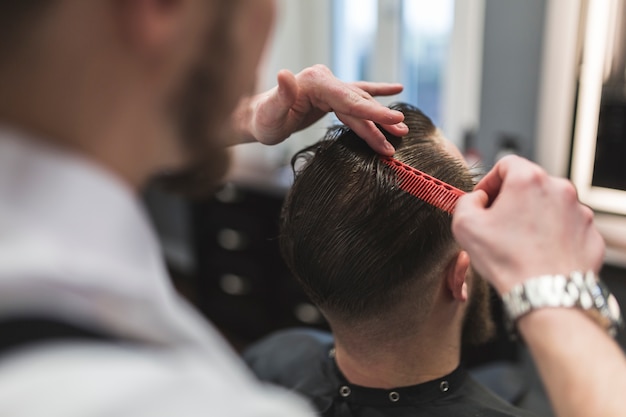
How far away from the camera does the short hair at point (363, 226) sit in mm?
934

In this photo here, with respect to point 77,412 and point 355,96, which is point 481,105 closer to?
point 355,96

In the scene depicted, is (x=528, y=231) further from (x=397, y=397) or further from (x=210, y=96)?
(x=397, y=397)

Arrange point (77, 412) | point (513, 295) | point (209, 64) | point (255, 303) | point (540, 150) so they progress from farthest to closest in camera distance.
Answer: point (255, 303) → point (540, 150) → point (513, 295) → point (209, 64) → point (77, 412)

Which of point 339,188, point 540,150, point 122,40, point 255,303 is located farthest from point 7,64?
point 255,303

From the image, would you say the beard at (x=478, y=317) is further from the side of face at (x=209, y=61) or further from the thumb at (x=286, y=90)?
the side of face at (x=209, y=61)

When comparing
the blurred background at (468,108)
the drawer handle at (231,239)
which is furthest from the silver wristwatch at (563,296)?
the drawer handle at (231,239)

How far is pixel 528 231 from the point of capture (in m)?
0.64

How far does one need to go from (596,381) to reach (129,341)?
16.9 inches

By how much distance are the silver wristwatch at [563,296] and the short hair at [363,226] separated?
0.32 meters

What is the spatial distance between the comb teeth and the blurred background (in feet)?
2.70

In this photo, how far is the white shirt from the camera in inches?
14.9

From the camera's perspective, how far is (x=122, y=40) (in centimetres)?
44

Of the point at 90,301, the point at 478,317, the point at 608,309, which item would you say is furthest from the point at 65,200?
the point at 478,317

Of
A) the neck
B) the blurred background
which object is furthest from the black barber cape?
the blurred background
